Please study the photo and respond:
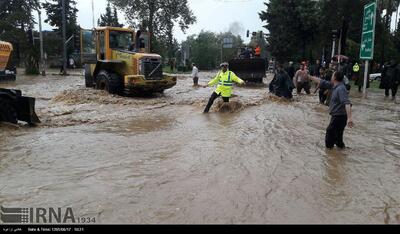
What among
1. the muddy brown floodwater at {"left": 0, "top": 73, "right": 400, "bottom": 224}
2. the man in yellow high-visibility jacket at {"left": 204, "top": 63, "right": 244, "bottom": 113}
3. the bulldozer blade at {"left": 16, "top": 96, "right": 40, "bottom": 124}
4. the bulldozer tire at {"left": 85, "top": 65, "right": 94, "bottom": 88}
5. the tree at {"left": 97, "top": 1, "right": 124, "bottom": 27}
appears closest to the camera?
the muddy brown floodwater at {"left": 0, "top": 73, "right": 400, "bottom": 224}

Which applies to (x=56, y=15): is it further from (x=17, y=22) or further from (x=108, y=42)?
(x=108, y=42)

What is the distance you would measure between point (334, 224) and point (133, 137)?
5.55m

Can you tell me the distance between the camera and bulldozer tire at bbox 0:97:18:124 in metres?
10.1

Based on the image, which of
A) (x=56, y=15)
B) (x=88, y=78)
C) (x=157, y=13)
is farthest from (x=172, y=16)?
(x=88, y=78)

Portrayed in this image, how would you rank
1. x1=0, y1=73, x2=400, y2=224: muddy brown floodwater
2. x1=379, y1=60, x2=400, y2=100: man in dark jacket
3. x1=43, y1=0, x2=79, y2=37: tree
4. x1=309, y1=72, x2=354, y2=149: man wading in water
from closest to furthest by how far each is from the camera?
x1=0, y1=73, x2=400, y2=224: muddy brown floodwater, x1=309, y1=72, x2=354, y2=149: man wading in water, x1=379, y1=60, x2=400, y2=100: man in dark jacket, x1=43, y1=0, x2=79, y2=37: tree

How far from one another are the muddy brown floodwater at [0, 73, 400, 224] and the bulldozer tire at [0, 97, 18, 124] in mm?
273

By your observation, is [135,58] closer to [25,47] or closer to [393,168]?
[393,168]

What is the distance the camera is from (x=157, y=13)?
5812 centimetres

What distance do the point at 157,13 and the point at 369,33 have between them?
44120 millimetres

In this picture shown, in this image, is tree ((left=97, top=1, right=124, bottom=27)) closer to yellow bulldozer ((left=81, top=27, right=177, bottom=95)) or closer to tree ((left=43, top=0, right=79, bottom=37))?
tree ((left=43, top=0, right=79, bottom=37))

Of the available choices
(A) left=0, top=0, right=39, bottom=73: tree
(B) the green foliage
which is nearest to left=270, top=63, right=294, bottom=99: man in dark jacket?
(B) the green foliage

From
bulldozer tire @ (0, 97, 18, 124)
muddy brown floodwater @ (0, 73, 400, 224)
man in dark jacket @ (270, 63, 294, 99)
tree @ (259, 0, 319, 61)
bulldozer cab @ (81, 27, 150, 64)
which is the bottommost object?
muddy brown floodwater @ (0, 73, 400, 224)

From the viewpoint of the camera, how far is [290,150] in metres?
8.05
